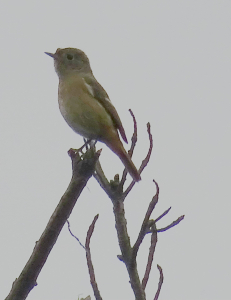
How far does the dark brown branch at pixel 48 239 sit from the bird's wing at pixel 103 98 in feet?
5.84

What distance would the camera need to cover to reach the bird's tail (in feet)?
14.3

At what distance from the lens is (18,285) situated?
2719 mm

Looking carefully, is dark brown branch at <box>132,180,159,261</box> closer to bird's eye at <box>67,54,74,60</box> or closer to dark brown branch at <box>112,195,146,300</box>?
dark brown branch at <box>112,195,146,300</box>

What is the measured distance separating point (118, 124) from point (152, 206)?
7.13 feet

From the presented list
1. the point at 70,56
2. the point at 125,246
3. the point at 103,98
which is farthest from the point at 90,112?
the point at 125,246

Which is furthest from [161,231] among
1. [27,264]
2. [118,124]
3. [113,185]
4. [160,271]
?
[118,124]

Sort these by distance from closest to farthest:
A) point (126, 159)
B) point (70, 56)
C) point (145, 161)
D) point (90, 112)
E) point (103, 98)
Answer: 1. point (145, 161)
2. point (126, 159)
3. point (90, 112)
4. point (103, 98)
5. point (70, 56)

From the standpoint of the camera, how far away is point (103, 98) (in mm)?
5414

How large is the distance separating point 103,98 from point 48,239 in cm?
281

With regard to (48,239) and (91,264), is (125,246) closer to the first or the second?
(91,264)

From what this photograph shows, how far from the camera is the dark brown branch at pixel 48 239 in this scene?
272 centimetres

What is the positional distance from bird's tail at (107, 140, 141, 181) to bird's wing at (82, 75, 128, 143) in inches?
11.5

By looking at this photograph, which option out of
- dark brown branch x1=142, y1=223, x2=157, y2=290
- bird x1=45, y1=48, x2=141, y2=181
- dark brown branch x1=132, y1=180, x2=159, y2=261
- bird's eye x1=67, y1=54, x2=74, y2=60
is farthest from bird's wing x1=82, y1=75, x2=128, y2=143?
dark brown branch x1=132, y1=180, x2=159, y2=261

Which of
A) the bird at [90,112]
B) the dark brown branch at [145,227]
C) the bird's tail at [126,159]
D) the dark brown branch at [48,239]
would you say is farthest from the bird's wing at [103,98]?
the dark brown branch at [145,227]
